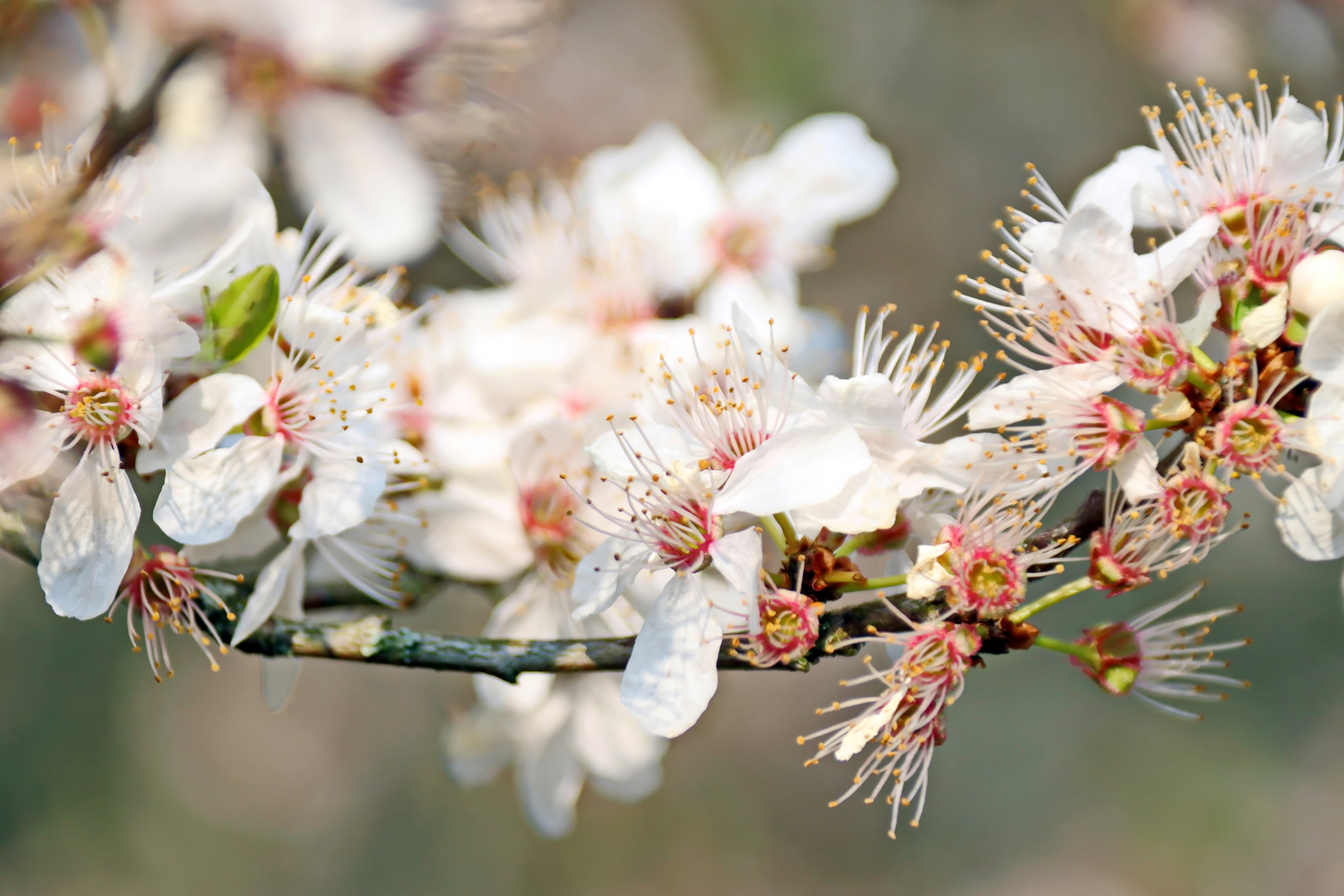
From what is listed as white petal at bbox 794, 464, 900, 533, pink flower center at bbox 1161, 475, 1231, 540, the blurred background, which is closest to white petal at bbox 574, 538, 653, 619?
white petal at bbox 794, 464, 900, 533

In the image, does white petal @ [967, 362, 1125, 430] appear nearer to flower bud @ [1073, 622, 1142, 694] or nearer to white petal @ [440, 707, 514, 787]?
flower bud @ [1073, 622, 1142, 694]

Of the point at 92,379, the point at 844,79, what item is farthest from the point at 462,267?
the point at 92,379

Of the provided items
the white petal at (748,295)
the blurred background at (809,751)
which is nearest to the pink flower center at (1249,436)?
the white petal at (748,295)

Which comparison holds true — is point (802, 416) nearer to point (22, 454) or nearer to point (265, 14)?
point (22, 454)

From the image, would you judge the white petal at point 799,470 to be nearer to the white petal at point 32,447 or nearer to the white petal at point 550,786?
the white petal at point 32,447

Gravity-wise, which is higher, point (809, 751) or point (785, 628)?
point (785, 628)

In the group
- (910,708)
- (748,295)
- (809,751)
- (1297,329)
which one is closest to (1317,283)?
(1297,329)

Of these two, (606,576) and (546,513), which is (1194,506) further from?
(546,513)
